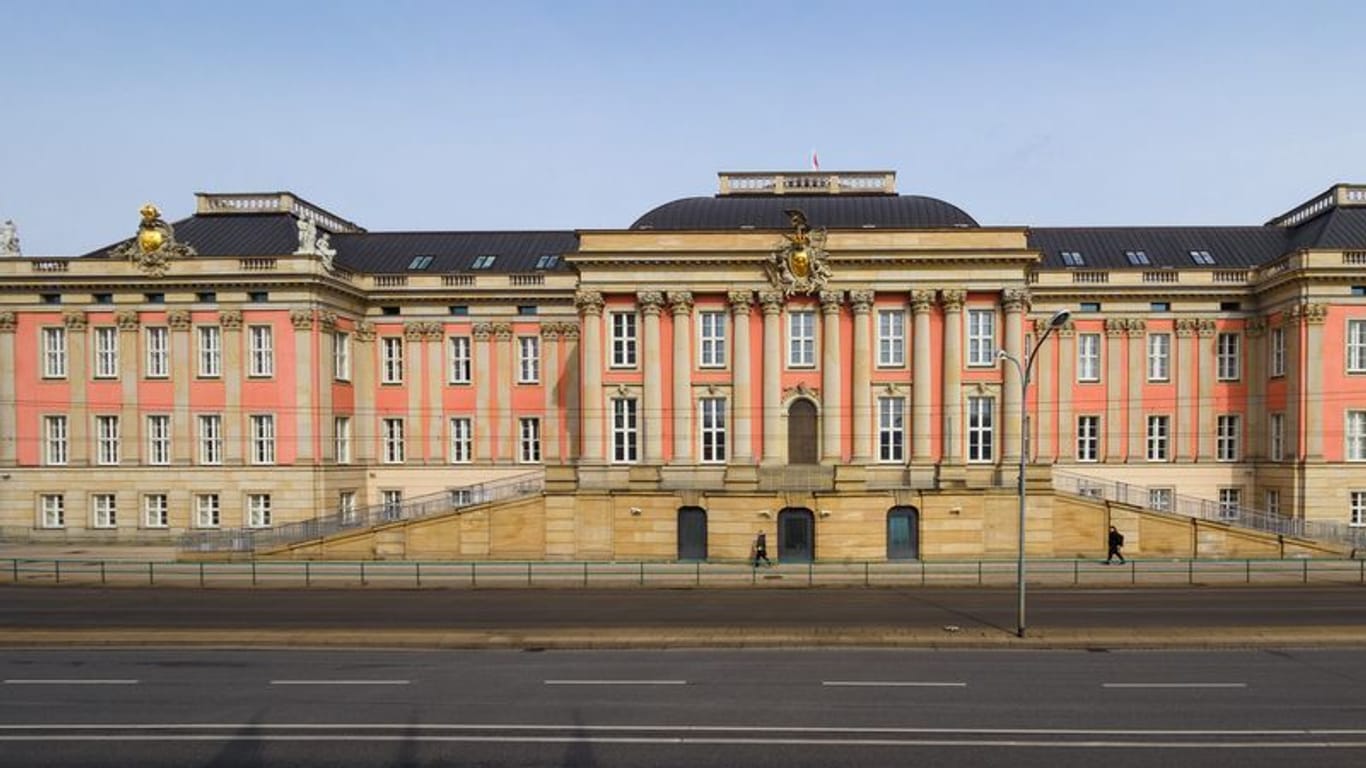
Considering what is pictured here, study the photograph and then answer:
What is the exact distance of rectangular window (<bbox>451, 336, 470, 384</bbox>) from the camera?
199ft

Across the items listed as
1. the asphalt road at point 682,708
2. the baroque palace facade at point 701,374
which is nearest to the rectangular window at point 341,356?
the baroque palace facade at point 701,374

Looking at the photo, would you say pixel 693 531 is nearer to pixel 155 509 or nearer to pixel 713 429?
pixel 713 429

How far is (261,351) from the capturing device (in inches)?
2144

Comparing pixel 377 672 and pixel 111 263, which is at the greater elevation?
pixel 111 263

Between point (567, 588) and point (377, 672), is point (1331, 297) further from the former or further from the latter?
point (377, 672)

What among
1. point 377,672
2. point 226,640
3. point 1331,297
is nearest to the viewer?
point 377,672

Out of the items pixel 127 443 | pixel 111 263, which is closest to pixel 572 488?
pixel 127 443

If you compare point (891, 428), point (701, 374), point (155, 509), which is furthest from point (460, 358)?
point (891, 428)

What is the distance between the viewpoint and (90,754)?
52.6ft

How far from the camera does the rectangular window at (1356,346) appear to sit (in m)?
51.3

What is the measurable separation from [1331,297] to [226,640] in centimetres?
5681

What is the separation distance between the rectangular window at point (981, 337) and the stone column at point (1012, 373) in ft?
2.59

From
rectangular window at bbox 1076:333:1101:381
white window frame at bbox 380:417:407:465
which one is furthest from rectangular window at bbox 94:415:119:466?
rectangular window at bbox 1076:333:1101:381

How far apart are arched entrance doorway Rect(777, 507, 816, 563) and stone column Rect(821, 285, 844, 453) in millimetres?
4558
